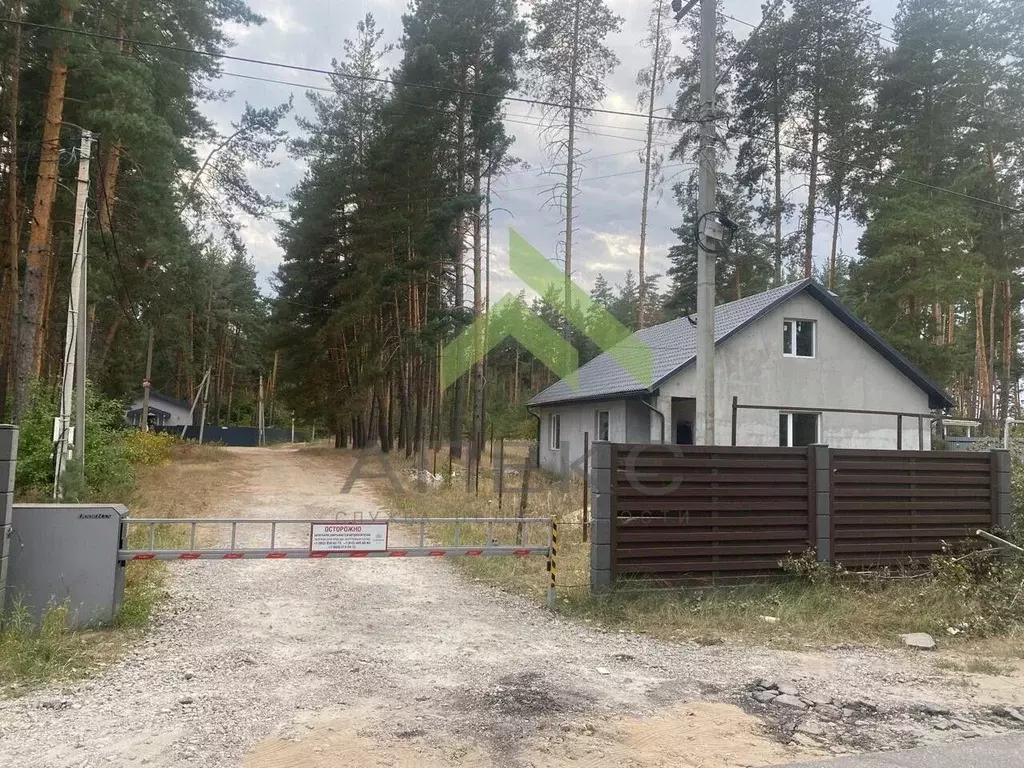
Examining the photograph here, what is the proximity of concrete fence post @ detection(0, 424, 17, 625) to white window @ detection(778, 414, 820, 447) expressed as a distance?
1558cm

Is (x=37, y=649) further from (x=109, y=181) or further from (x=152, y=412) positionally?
(x=152, y=412)

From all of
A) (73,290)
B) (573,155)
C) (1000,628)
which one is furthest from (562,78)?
(1000,628)

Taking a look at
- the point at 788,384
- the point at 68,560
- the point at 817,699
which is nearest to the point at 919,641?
the point at 817,699

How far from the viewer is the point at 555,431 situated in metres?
23.4

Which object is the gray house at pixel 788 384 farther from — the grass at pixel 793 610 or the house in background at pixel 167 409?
the house in background at pixel 167 409

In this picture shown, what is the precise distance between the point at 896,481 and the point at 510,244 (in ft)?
51.8

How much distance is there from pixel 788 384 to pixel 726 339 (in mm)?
2237

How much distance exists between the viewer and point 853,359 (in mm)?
17766

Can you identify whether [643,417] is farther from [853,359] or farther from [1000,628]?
[1000,628]

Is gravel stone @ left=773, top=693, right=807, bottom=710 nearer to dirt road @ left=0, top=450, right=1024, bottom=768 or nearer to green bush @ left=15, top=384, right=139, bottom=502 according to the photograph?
dirt road @ left=0, top=450, right=1024, bottom=768

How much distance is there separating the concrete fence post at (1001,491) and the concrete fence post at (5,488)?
1018 cm

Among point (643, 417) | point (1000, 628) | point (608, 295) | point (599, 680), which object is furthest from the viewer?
point (608, 295)

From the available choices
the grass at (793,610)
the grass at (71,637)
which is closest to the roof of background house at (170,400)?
the grass at (71,637)

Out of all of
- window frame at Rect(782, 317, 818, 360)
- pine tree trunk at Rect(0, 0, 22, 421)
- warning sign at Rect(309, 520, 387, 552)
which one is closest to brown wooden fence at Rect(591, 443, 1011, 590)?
warning sign at Rect(309, 520, 387, 552)
